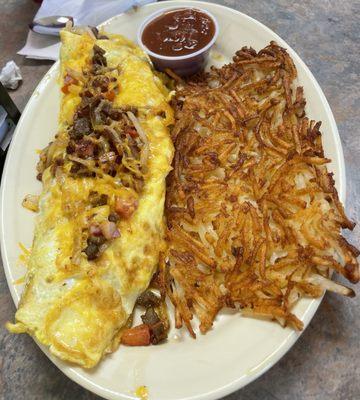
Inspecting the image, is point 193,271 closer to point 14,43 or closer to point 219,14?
point 219,14

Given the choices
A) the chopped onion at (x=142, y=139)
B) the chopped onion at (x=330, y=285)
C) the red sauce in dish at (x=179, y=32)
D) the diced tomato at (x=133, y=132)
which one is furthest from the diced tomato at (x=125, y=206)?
the red sauce in dish at (x=179, y=32)

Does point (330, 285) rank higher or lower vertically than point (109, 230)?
lower

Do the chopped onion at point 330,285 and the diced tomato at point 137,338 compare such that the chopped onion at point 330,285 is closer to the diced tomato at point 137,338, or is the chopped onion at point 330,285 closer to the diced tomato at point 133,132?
the diced tomato at point 137,338

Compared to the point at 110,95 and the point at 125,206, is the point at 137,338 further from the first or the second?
the point at 110,95

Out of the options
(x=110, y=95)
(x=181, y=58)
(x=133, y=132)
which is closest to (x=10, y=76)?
(x=110, y=95)

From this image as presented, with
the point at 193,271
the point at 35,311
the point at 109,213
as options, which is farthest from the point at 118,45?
the point at 35,311

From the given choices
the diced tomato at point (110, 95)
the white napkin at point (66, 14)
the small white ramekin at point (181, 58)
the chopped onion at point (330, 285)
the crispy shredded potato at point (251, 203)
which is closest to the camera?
the chopped onion at point (330, 285)

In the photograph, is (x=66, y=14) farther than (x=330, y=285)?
Yes
